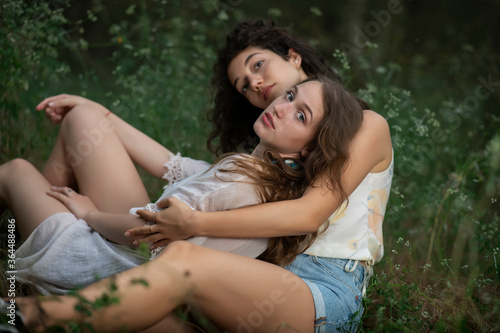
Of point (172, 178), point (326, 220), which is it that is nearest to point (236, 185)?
Answer: point (326, 220)

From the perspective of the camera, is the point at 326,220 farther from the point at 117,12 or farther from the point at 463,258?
the point at 117,12

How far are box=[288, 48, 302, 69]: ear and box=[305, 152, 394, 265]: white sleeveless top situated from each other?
2.78 feet

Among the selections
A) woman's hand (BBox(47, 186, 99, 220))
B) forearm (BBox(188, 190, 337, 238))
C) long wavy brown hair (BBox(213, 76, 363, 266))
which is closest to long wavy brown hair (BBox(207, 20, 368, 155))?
long wavy brown hair (BBox(213, 76, 363, 266))

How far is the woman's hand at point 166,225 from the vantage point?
6.14 feet

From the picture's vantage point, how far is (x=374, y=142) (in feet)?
6.90

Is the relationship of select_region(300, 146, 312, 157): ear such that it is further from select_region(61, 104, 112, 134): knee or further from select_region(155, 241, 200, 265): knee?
select_region(61, 104, 112, 134): knee

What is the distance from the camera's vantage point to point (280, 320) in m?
1.74

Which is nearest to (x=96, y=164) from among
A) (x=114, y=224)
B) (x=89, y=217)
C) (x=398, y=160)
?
(x=89, y=217)

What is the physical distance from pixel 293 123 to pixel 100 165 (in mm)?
972

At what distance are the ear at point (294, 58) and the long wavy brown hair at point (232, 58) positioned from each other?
0.06 feet

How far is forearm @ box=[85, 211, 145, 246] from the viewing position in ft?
6.81

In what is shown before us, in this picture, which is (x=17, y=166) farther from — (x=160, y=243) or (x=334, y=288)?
(x=334, y=288)

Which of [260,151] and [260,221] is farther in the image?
[260,151]

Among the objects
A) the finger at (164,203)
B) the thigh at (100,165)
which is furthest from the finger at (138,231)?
the thigh at (100,165)
